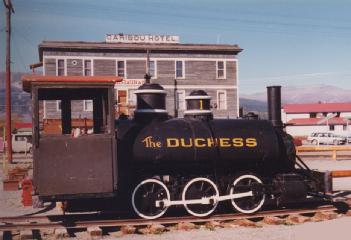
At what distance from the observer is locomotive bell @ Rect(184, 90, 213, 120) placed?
10125mm

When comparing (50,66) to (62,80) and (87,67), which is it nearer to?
(87,67)

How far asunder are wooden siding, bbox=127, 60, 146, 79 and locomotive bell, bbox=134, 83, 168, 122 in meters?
25.0

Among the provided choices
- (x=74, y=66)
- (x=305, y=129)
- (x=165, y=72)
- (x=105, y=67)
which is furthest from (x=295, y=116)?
(x=74, y=66)

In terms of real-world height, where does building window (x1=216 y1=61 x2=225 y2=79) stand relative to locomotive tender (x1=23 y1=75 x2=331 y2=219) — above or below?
above

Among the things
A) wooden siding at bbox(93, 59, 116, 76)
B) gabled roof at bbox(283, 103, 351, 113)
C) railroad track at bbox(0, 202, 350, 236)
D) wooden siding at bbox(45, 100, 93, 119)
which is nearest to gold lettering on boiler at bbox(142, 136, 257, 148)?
railroad track at bbox(0, 202, 350, 236)

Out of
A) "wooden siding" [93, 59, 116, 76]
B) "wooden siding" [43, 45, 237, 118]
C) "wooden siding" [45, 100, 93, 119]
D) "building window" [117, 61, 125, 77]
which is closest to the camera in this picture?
"wooden siding" [45, 100, 93, 119]

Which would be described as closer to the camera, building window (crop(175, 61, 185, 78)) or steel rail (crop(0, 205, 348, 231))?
steel rail (crop(0, 205, 348, 231))

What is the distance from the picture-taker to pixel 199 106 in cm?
1027

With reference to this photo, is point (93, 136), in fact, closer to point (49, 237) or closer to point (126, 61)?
point (49, 237)

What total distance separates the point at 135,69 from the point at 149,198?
26.3 m

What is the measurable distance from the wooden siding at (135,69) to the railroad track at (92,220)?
2563 cm

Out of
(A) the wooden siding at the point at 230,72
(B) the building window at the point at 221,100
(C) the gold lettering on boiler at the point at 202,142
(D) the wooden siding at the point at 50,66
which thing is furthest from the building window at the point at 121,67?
(C) the gold lettering on boiler at the point at 202,142

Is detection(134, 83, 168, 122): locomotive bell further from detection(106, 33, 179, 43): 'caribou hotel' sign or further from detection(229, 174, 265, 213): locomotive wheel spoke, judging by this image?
detection(106, 33, 179, 43): 'caribou hotel' sign

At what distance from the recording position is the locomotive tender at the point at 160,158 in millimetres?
8164
